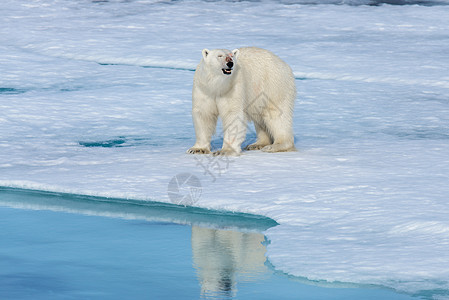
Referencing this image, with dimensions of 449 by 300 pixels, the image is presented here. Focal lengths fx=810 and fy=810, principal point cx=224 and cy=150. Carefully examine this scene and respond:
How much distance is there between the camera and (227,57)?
5.02 metres

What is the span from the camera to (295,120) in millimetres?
7051

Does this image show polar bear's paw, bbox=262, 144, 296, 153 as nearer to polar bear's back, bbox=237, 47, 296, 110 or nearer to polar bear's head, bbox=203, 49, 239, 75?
polar bear's back, bbox=237, 47, 296, 110


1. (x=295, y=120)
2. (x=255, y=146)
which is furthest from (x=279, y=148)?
(x=295, y=120)

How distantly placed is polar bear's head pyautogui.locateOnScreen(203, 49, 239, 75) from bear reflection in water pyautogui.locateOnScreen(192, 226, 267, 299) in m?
1.32

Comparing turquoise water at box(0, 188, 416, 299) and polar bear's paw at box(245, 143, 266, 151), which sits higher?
turquoise water at box(0, 188, 416, 299)

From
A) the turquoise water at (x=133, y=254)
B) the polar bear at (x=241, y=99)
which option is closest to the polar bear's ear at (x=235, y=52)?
the polar bear at (x=241, y=99)

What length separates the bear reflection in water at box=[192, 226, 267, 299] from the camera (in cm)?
326

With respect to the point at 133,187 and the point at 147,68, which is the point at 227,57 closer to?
the point at 133,187

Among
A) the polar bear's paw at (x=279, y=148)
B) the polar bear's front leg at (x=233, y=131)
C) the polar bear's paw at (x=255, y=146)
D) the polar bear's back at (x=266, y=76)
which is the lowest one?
the polar bear's paw at (x=255, y=146)

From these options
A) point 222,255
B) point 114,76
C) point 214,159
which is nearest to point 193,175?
point 214,159

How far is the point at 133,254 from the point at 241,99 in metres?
1.87

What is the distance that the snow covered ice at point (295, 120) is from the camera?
150 inches

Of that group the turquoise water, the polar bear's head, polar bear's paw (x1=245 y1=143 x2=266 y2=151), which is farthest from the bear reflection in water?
polar bear's paw (x1=245 y1=143 x2=266 y2=151)

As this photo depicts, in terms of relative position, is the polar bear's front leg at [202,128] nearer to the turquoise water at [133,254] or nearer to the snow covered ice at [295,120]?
the snow covered ice at [295,120]
